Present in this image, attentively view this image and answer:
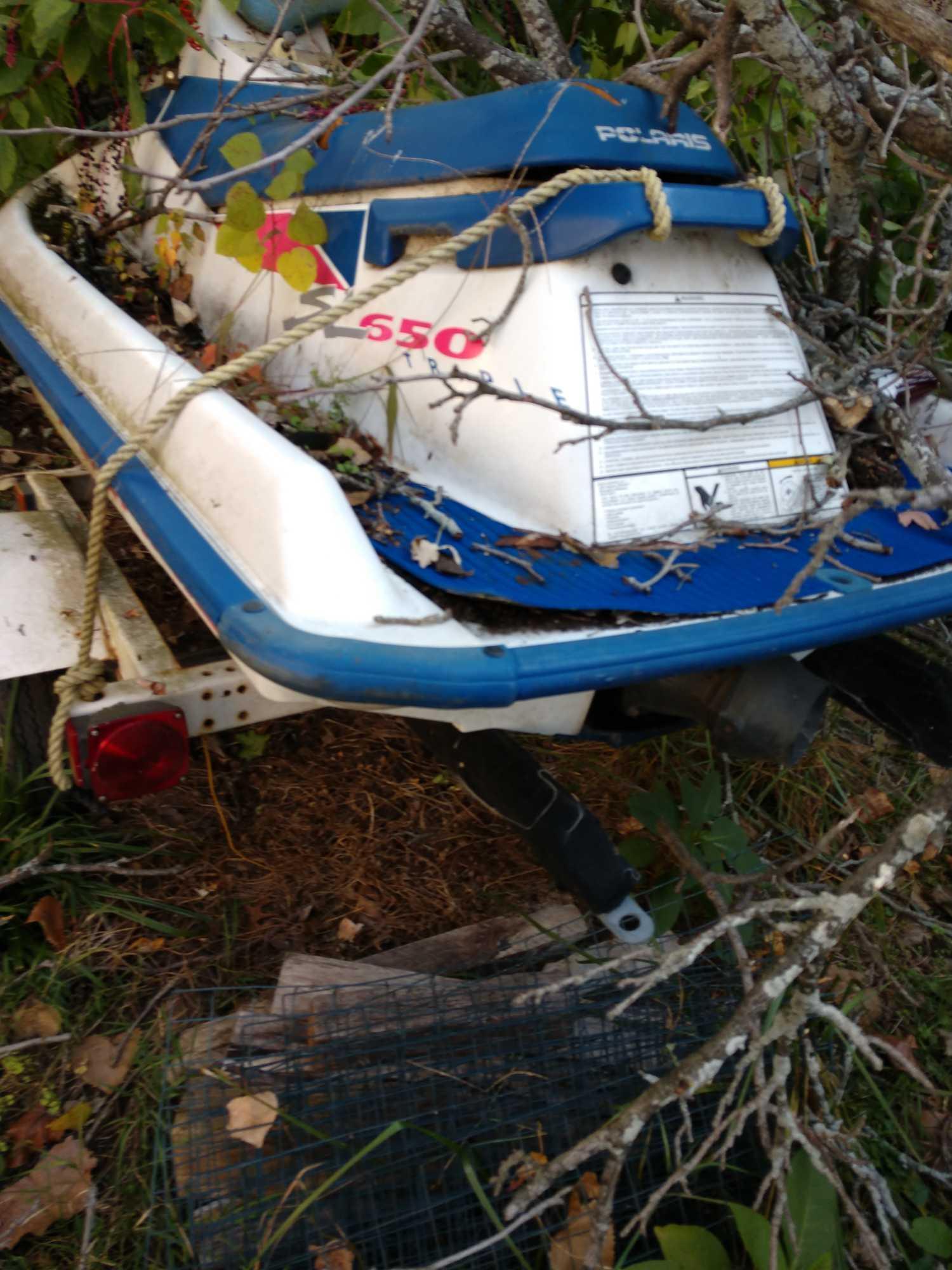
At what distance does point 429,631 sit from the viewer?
4.65ft

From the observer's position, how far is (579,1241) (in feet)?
5.49

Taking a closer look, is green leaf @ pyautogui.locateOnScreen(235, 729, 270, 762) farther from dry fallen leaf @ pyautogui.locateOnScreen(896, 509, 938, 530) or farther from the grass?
dry fallen leaf @ pyautogui.locateOnScreen(896, 509, 938, 530)

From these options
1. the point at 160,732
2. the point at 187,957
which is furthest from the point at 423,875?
the point at 160,732

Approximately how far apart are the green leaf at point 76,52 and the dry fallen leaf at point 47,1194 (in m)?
2.40

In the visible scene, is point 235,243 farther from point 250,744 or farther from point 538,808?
point 538,808

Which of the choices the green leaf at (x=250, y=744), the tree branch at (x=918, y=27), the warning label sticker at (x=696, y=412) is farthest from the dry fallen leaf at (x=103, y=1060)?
the tree branch at (x=918, y=27)

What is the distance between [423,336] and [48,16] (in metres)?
1.19

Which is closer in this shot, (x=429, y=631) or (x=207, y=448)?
(x=429, y=631)

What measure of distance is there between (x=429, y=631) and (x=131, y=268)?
6.15ft

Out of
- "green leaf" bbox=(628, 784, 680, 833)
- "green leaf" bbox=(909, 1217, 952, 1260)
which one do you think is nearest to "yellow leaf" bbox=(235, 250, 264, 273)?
"green leaf" bbox=(628, 784, 680, 833)

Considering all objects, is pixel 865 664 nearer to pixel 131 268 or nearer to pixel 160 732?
pixel 160 732

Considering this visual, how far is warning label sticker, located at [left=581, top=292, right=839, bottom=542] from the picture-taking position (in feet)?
5.88

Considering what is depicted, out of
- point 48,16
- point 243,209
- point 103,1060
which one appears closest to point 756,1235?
point 103,1060

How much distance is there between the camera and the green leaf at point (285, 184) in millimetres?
2104
